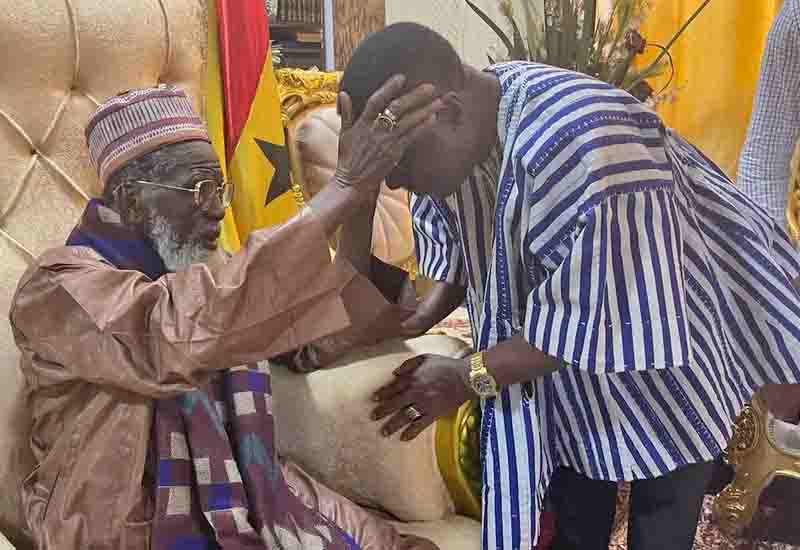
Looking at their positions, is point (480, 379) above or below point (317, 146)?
below

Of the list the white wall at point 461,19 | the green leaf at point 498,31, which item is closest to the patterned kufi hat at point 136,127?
the white wall at point 461,19

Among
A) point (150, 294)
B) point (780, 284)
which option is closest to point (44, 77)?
point (150, 294)

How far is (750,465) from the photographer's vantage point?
1518mm

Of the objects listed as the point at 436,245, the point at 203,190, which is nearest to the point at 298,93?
the point at 436,245

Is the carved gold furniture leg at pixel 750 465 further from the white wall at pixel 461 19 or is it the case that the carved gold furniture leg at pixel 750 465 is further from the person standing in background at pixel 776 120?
the white wall at pixel 461 19

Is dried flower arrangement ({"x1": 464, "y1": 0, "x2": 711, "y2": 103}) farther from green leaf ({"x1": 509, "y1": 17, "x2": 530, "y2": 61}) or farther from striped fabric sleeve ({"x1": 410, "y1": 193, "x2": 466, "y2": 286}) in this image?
striped fabric sleeve ({"x1": 410, "y1": 193, "x2": 466, "y2": 286})

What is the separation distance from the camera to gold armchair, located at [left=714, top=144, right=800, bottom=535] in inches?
58.1

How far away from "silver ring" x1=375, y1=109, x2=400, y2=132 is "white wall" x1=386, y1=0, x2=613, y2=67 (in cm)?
27

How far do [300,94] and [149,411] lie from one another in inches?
42.2

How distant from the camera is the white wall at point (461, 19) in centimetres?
123

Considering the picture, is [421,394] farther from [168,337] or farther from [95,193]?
[95,193]

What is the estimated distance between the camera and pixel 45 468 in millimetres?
1035

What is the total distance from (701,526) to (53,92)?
4.87ft

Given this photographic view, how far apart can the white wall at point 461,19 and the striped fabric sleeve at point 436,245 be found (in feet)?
0.80
